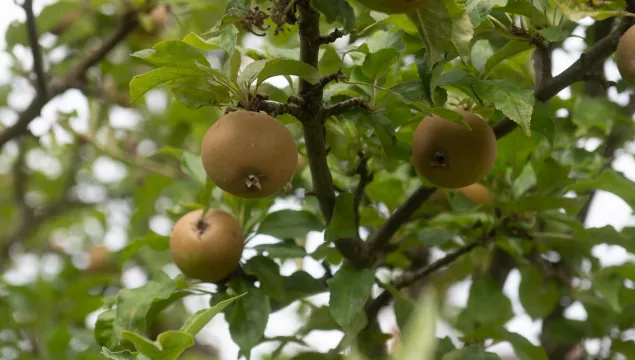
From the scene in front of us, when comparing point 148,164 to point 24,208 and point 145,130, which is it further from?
point 24,208

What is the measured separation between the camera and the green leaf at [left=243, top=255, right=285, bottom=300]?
1.21 m

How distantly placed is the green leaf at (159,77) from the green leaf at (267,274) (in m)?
0.40

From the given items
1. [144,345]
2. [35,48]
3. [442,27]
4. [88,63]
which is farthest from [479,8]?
[88,63]

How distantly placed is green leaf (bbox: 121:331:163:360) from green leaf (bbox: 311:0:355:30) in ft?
1.29

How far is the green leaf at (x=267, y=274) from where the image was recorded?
3.96ft

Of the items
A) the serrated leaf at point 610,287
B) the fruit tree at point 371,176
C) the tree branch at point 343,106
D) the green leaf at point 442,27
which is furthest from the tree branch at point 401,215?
the serrated leaf at point 610,287

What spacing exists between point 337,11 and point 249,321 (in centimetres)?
55

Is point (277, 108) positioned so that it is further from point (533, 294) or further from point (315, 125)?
point (533, 294)

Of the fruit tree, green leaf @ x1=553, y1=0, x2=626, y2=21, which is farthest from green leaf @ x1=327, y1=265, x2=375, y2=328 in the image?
green leaf @ x1=553, y1=0, x2=626, y2=21

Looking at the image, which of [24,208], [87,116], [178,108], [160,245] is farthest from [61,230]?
[160,245]

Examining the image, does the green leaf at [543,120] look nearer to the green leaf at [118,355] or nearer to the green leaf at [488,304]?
the green leaf at [488,304]

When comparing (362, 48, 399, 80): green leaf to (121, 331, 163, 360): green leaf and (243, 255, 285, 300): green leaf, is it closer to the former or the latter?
(243, 255, 285, 300): green leaf

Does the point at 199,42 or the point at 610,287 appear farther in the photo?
the point at 610,287

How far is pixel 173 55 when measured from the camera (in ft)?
2.96
